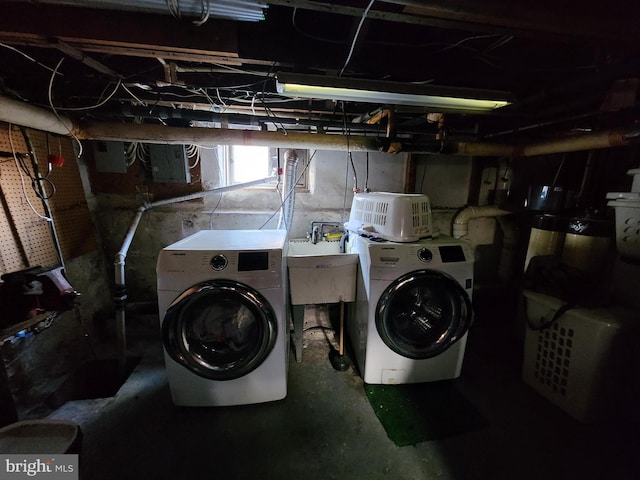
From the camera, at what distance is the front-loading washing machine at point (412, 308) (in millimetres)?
1706

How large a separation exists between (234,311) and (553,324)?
7.16 ft

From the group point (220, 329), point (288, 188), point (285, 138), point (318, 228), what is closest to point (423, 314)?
point (318, 228)

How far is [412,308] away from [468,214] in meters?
1.50

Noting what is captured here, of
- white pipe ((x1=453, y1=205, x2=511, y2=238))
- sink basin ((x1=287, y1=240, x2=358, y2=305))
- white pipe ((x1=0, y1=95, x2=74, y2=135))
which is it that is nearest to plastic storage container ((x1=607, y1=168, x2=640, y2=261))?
white pipe ((x1=453, y1=205, x2=511, y2=238))

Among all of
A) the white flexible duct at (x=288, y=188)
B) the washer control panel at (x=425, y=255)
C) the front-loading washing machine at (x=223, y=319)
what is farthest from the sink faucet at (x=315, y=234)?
the washer control panel at (x=425, y=255)

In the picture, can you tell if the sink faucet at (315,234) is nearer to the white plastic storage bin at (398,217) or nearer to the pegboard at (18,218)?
the white plastic storage bin at (398,217)

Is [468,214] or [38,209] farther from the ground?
[38,209]

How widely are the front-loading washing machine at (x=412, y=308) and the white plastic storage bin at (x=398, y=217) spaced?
7 centimetres

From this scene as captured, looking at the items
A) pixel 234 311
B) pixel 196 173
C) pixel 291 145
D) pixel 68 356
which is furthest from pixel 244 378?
pixel 196 173

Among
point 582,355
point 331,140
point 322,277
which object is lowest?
point 582,355

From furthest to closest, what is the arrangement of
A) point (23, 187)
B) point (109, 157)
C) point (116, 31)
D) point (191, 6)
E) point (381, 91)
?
point (109, 157) < point (23, 187) < point (381, 91) < point (116, 31) < point (191, 6)

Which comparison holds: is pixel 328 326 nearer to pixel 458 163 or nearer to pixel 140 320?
pixel 140 320

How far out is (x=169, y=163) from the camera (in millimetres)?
2408

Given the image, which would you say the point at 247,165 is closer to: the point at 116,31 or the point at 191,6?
the point at 116,31
